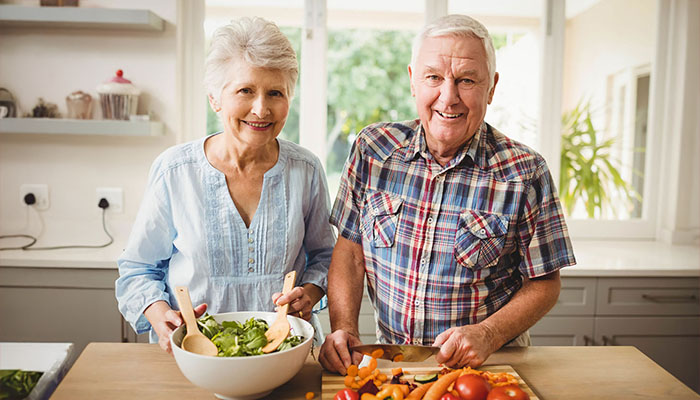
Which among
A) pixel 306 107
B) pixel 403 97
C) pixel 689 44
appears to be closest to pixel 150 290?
pixel 306 107

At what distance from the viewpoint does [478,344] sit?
116cm

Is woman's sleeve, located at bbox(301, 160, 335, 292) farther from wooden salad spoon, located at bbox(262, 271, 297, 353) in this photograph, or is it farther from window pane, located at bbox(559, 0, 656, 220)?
window pane, located at bbox(559, 0, 656, 220)

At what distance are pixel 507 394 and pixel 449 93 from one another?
66 cm

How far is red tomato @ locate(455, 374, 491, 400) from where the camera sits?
3.18ft

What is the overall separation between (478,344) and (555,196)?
0.42m

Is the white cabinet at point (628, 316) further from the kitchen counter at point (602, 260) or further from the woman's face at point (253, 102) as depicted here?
the woman's face at point (253, 102)

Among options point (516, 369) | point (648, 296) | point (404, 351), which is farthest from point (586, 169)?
point (404, 351)

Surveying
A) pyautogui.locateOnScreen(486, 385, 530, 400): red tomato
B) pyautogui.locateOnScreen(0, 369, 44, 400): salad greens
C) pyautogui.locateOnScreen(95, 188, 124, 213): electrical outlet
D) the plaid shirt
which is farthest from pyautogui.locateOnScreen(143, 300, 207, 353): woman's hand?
pyautogui.locateOnScreen(95, 188, 124, 213): electrical outlet

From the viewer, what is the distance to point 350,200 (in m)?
1.44

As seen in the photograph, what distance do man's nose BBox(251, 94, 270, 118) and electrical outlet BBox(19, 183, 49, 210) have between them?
1842mm

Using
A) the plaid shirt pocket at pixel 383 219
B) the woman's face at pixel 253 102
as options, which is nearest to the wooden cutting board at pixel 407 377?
the plaid shirt pocket at pixel 383 219

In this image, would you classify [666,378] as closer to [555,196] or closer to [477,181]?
[555,196]

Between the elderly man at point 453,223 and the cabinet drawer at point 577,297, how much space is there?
1.02 m

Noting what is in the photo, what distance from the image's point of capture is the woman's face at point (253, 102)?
1258 millimetres
